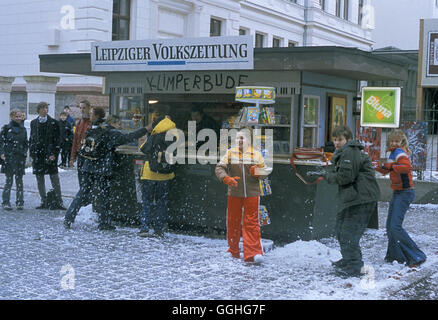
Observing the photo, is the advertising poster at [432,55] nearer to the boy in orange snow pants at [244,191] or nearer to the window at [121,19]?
the boy in orange snow pants at [244,191]

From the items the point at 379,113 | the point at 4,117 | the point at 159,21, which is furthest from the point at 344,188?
the point at 159,21

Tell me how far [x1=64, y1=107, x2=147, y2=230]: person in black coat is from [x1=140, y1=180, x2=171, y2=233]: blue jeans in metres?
0.73

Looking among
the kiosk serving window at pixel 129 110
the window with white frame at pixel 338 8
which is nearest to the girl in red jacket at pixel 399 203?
the kiosk serving window at pixel 129 110

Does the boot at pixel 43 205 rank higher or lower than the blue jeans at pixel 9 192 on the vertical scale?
lower

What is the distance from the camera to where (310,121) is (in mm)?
10742

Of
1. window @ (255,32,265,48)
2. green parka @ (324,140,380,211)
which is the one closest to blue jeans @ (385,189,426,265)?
green parka @ (324,140,380,211)

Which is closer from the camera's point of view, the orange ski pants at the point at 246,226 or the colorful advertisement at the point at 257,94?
the orange ski pants at the point at 246,226

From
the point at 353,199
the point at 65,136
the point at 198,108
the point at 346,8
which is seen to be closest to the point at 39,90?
the point at 65,136

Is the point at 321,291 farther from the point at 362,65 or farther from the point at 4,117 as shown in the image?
the point at 4,117

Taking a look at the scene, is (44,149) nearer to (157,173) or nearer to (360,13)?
(157,173)

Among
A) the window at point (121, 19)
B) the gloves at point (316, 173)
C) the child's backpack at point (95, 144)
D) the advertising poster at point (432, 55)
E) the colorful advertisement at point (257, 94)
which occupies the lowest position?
the gloves at point (316, 173)

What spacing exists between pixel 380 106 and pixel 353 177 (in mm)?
5613

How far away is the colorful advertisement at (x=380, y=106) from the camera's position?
11.8 meters
